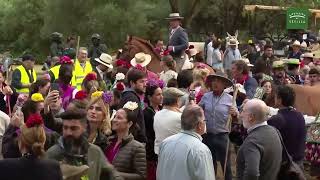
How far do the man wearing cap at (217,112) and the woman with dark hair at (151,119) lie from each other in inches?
26.3

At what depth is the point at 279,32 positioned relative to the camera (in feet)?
112

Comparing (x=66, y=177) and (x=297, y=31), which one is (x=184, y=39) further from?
(x=297, y=31)

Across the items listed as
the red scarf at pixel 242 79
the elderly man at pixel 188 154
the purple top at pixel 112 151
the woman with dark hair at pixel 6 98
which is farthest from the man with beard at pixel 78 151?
the red scarf at pixel 242 79

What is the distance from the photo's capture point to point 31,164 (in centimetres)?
457

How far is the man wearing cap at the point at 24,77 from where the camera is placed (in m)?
11.3

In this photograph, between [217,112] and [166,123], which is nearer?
[166,123]

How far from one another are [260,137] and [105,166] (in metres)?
1.56

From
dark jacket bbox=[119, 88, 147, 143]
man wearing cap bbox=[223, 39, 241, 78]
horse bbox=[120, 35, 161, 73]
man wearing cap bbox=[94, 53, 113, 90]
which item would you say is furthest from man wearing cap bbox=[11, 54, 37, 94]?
man wearing cap bbox=[223, 39, 241, 78]

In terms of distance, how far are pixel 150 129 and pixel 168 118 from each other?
2.94ft

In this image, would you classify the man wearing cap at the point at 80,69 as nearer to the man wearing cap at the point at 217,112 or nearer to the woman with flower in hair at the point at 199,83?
the woman with flower in hair at the point at 199,83

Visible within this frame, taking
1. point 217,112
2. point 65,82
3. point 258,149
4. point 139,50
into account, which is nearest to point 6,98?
point 65,82

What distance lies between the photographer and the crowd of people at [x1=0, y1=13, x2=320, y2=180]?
5.11 metres

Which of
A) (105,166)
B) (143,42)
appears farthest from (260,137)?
(143,42)

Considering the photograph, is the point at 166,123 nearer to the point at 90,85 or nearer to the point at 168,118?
the point at 168,118
